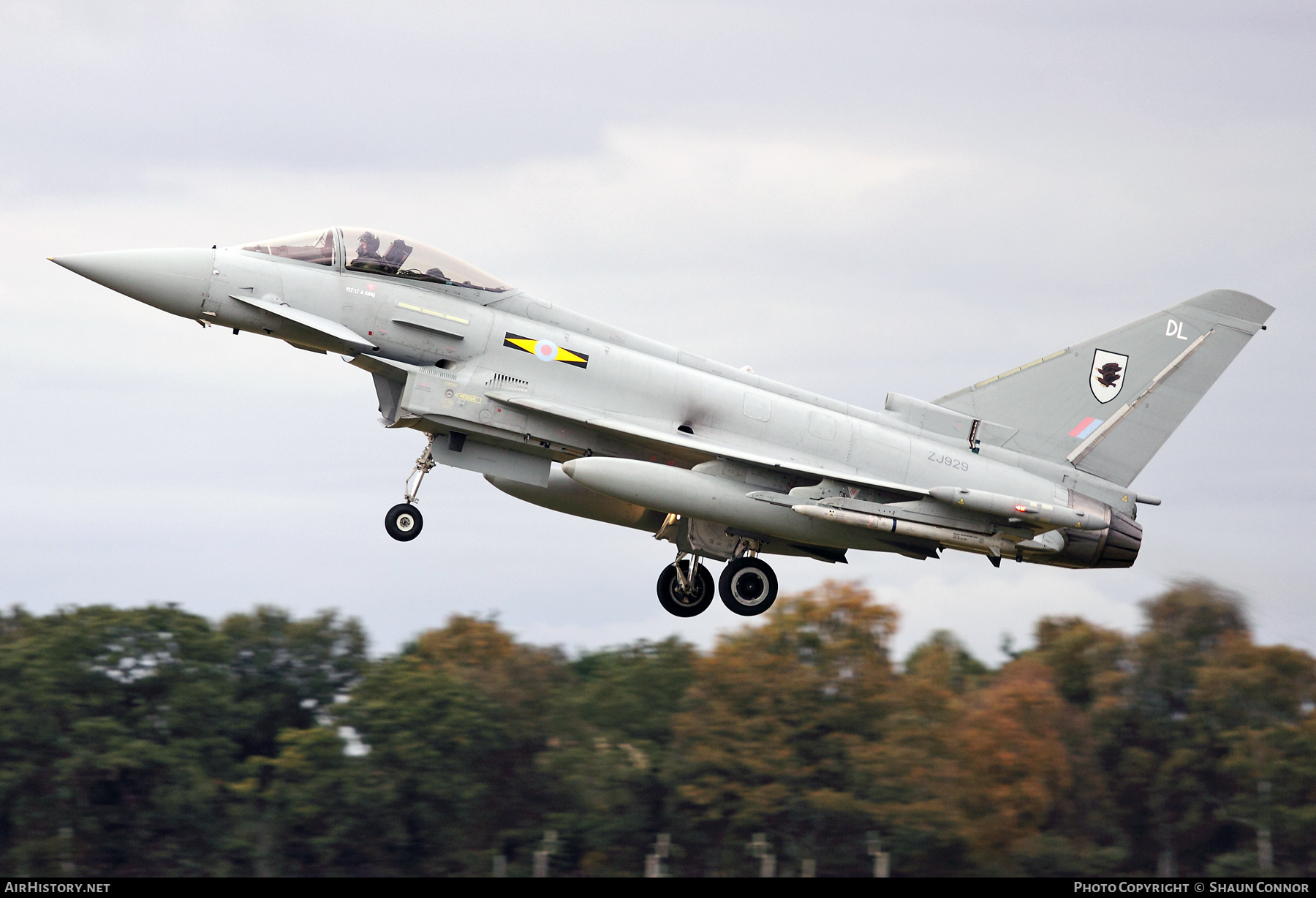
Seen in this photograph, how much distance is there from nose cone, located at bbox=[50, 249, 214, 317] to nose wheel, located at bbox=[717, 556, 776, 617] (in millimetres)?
8154

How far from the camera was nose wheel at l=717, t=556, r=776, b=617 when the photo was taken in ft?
66.3

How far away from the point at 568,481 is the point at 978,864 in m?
29.7

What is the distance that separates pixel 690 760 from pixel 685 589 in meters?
27.9

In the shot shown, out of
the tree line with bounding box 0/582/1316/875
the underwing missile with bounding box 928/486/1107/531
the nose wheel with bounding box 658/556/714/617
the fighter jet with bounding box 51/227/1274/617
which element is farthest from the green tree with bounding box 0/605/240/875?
the underwing missile with bounding box 928/486/1107/531

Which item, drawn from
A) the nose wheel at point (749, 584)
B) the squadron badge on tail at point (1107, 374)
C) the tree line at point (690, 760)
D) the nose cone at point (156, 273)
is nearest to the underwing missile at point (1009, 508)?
the squadron badge on tail at point (1107, 374)

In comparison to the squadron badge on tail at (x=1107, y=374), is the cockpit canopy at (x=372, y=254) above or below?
above

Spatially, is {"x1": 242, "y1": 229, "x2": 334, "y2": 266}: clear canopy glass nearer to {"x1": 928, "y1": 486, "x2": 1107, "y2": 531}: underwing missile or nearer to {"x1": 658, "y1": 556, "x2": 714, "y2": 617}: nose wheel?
{"x1": 658, "y1": 556, "x2": 714, "y2": 617}: nose wheel

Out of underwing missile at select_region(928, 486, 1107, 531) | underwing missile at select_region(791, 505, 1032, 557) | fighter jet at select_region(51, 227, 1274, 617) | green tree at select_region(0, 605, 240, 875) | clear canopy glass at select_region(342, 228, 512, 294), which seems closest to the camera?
fighter jet at select_region(51, 227, 1274, 617)

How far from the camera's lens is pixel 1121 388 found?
2020 cm

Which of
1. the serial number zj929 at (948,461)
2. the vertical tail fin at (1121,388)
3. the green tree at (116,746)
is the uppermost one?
the vertical tail fin at (1121,388)

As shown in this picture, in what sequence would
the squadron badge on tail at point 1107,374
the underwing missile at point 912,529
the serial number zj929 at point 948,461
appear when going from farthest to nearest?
the squadron badge on tail at point 1107,374
the serial number zj929 at point 948,461
the underwing missile at point 912,529

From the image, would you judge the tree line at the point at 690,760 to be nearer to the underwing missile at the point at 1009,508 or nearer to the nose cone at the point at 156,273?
the underwing missile at the point at 1009,508

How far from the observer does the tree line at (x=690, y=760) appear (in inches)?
1789

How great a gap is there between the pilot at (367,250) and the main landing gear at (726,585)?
6.19m
